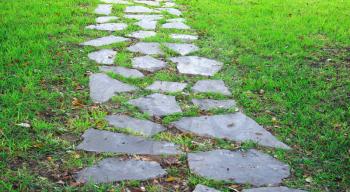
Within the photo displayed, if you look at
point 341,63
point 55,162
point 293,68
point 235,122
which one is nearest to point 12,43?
point 55,162

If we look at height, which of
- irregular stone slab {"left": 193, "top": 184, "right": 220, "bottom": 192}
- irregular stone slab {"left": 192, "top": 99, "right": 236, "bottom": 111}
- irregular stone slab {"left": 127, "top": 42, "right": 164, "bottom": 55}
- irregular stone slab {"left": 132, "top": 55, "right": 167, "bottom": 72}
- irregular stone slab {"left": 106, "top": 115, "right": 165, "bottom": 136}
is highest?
irregular stone slab {"left": 127, "top": 42, "right": 164, "bottom": 55}

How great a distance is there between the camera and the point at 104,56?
4852 millimetres

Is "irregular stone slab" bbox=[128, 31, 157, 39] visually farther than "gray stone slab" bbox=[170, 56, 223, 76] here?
Yes

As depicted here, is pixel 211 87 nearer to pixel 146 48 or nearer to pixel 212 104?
pixel 212 104

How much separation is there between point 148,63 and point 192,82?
693 millimetres

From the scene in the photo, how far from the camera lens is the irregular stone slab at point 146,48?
510cm

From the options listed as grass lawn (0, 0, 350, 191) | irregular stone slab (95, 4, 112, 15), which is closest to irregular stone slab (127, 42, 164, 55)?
grass lawn (0, 0, 350, 191)

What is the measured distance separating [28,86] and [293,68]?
9.99 feet

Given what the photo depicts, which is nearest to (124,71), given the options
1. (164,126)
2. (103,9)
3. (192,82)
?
(192,82)

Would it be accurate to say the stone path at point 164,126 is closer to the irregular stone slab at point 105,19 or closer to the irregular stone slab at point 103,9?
the irregular stone slab at point 105,19

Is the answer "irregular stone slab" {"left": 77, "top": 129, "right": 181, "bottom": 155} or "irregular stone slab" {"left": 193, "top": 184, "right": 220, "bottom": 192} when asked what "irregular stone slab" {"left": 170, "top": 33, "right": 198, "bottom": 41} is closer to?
"irregular stone slab" {"left": 77, "top": 129, "right": 181, "bottom": 155}

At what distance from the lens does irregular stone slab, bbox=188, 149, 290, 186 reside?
106 inches

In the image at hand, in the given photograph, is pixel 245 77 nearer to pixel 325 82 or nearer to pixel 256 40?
pixel 325 82

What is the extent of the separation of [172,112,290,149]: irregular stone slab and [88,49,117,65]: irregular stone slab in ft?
5.29
